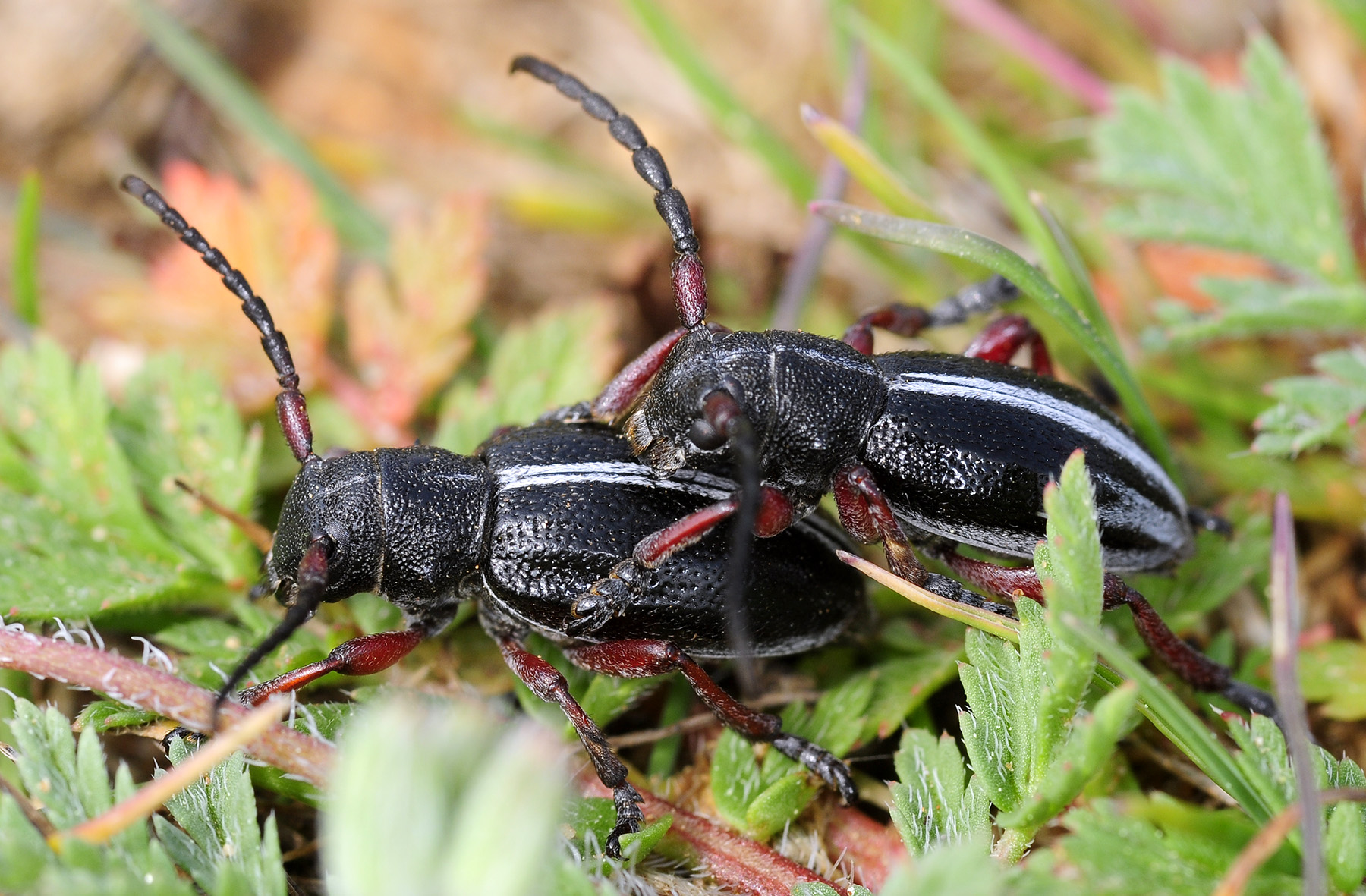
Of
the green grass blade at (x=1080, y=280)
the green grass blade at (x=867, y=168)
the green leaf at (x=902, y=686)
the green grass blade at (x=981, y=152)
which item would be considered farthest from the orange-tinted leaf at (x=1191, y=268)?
the green leaf at (x=902, y=686)

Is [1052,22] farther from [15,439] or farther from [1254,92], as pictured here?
[15,439]

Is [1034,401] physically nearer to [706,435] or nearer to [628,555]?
[706,435]

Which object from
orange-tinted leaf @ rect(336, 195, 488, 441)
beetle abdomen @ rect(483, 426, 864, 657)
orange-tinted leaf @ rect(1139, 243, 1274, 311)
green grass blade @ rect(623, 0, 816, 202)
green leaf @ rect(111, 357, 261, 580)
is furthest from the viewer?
green grass blade @ rect(623, 0, 816, 202)

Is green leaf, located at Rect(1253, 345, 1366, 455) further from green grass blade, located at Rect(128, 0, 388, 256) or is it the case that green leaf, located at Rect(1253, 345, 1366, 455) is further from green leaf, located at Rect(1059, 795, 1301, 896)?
green grass blade, located at Rect(128, 0, 388, 256)

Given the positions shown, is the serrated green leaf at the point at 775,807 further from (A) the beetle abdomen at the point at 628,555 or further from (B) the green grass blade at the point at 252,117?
(B) the green grass blade at the point at 252,117

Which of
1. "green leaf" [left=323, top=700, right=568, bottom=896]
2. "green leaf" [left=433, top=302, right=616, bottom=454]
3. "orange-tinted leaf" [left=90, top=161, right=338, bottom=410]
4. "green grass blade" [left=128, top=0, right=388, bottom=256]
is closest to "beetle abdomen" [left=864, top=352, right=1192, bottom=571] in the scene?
"green leaf" [left=433, top=302, right=616, bottom=454]

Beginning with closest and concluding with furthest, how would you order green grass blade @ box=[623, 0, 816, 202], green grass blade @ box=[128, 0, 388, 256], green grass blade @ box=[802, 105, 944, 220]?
green grass blade @ box=[802, 105, 944, 220]
green grass blade @ box=[623, 0, 816, 202]
green grass blade @ box=[128, 0, 388, 256]

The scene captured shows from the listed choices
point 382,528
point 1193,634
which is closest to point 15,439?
point 382,528
